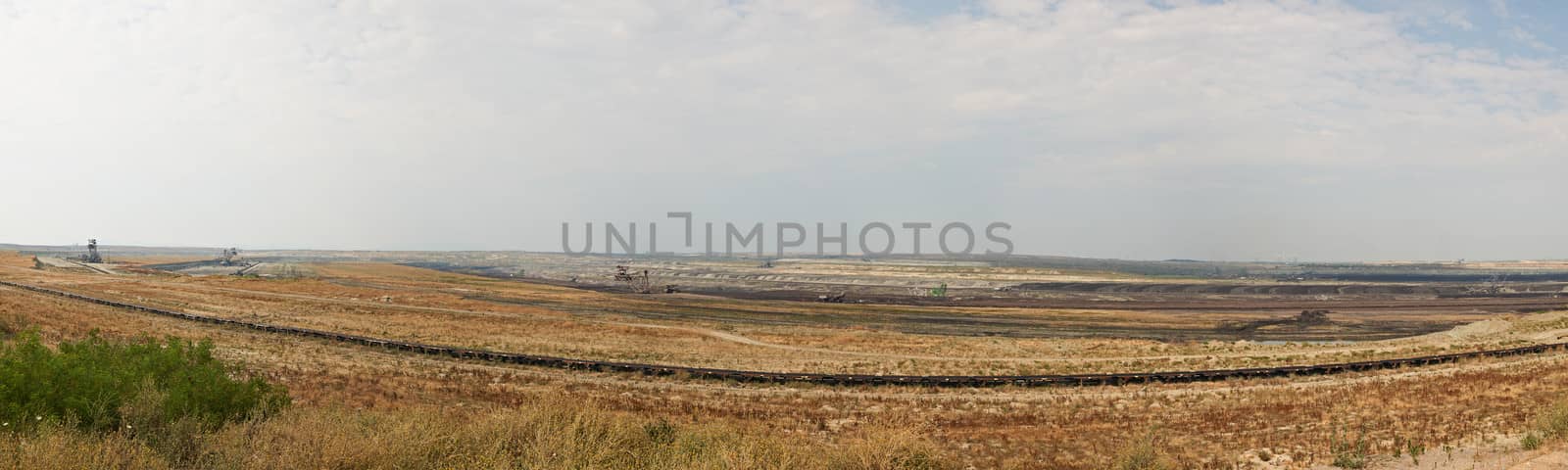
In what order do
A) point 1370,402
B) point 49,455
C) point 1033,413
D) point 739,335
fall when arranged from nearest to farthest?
point 49,455
point 1370,402
point 1033,413
point 739,335

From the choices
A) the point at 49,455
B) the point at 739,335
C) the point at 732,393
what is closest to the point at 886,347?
the point at 739,335

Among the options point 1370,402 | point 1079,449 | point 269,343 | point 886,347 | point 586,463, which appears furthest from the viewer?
point 886,347

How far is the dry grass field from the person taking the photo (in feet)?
35.3

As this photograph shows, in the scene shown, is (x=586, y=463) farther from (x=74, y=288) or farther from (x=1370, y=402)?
(x=74, y=288)

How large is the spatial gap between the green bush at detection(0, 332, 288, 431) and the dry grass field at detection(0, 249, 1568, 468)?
101cm

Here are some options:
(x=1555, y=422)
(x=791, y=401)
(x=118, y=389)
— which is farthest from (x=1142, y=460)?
(x=118, y=389)

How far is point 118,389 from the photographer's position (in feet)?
38.2

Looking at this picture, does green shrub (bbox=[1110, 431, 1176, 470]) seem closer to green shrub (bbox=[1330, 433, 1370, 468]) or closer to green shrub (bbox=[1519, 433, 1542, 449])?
green shrub (bbox=[1330, 433, 1370, 468])

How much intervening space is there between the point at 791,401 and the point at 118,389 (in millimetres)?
18162

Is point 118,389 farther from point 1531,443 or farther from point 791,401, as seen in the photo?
point 1531,443

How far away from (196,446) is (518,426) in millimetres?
4246

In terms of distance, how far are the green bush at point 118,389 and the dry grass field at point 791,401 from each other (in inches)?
39.8

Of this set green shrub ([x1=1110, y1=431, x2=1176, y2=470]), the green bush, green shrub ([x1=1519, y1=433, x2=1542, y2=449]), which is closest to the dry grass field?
green shrub ([x1=1110, y1=431, x2=1176, y2=470])

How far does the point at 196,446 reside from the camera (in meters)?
Result: 10.6
